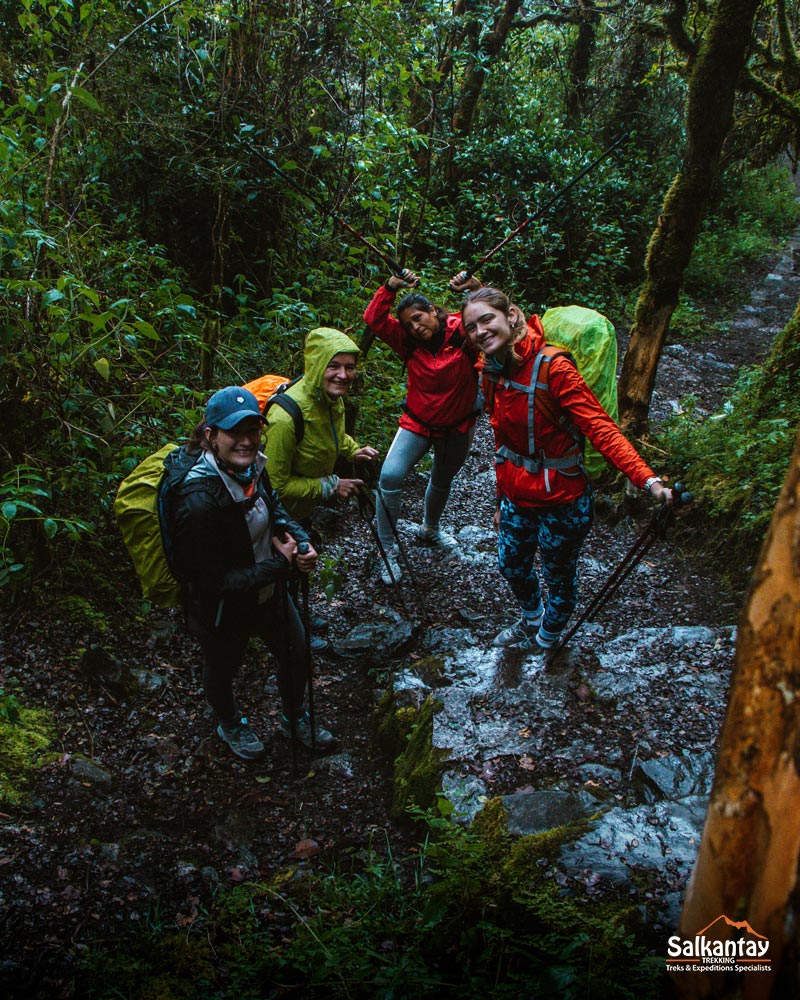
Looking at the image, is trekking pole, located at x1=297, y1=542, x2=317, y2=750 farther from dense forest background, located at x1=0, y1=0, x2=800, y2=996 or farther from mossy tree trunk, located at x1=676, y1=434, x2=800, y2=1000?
mossy tree trunk, located at x1=676, y1=434, x2=800, y2=1000

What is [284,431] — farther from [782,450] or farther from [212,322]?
[782,450]

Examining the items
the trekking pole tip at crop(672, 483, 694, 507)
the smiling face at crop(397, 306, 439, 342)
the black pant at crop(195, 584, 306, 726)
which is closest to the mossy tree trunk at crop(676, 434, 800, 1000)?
the trekking pole tip at crop(672, 483, 694, 507)

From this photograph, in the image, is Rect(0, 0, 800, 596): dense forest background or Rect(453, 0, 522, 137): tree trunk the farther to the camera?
Rect(453, 0, 522, 137): tree trunk

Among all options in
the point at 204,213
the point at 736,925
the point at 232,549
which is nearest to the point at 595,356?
the point at 232,549

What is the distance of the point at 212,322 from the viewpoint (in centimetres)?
613

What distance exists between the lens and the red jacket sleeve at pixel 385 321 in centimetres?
532

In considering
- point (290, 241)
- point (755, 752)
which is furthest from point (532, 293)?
point (755, 752)

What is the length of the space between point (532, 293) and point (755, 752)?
1282 cm

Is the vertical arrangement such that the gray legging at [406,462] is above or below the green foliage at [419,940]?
above

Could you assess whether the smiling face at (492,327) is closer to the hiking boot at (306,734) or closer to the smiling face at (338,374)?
the smiling face at (338,374)

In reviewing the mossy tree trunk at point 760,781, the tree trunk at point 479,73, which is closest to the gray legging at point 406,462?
the mossy tree trunk at point 760,781

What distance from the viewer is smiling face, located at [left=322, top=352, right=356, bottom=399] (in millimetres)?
4340

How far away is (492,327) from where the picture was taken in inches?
150

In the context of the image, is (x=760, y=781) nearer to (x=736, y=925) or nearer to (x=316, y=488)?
(x=736, y=925)
